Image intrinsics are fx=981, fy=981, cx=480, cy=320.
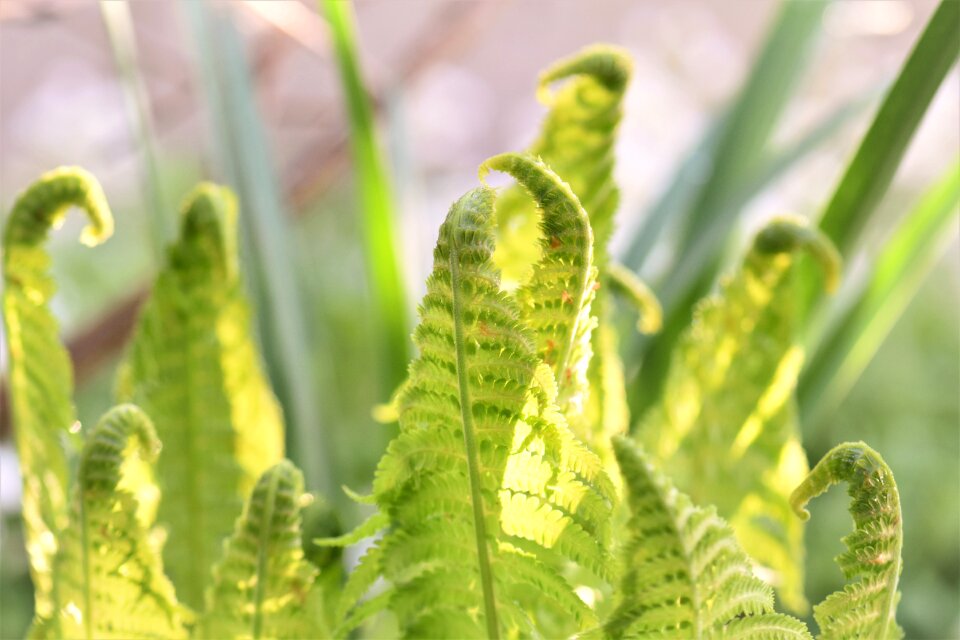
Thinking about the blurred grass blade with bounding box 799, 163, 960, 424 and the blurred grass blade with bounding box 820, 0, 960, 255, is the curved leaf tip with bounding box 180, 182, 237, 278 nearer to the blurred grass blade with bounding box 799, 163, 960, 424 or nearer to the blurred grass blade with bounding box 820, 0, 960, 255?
the blurred grass blade with bounding box 820, 0, 960, 255

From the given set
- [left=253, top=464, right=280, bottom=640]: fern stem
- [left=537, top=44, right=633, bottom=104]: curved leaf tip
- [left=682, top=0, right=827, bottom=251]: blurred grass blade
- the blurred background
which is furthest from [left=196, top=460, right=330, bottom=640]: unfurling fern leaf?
[left=682, top=0, right=827, bottom=251]: blurred grass blade

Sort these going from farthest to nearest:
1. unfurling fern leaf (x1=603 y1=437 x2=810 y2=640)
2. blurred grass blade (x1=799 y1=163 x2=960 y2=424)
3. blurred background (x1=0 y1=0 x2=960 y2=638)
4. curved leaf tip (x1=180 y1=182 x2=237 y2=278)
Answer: blurred background (x1=0 y1=0 x2=960 y2=638) < blurred grass blade (x1=799 y1=163 x2=960 y2=424) < curved leaf tip (x1=180 y1=182 x2=237 y2=278) < unfurling fern leaf (x1=603 y1=437 x2=810 y2=640)

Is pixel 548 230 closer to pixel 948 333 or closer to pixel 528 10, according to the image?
pixel 948 333

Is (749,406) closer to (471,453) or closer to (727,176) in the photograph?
(471,453)

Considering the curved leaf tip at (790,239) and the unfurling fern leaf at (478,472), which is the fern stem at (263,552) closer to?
the unfurling fern leaf at (478,472)

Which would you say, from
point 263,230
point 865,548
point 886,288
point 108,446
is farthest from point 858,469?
point 263,230

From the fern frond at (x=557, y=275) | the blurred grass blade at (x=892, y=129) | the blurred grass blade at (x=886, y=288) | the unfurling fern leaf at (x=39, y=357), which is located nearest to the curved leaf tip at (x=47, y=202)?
the unfurling fern leaf at (x=39, y=357)
